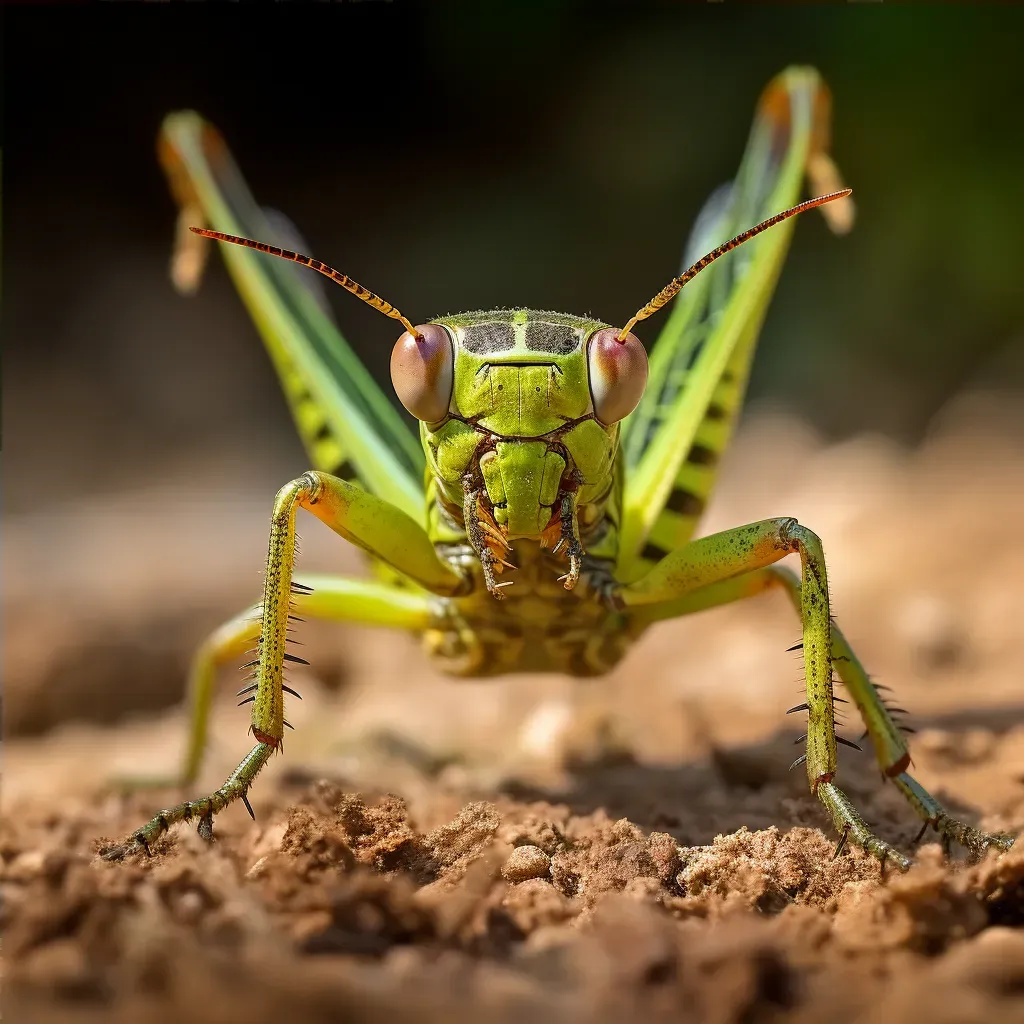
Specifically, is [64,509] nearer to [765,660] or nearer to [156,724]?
[156,724]

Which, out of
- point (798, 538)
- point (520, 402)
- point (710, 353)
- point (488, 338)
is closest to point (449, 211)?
point (710, 353)

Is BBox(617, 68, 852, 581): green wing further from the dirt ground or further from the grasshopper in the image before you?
the dirt ground

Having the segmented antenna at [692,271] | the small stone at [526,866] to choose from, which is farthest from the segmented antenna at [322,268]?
the small stone at [526,866]

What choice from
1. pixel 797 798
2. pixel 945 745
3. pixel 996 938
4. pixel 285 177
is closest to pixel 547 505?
pixel 797 798

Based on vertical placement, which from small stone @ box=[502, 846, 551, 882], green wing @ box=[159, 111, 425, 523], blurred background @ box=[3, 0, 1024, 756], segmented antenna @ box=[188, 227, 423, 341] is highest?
blurred background @ box=[3, 0, 1024, 756]

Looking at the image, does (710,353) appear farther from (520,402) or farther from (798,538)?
(520,402)

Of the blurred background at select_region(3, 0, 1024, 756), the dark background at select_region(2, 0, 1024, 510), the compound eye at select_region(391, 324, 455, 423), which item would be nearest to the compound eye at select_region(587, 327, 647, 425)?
the compound eye at select_region(391, 324, 455, 423)
